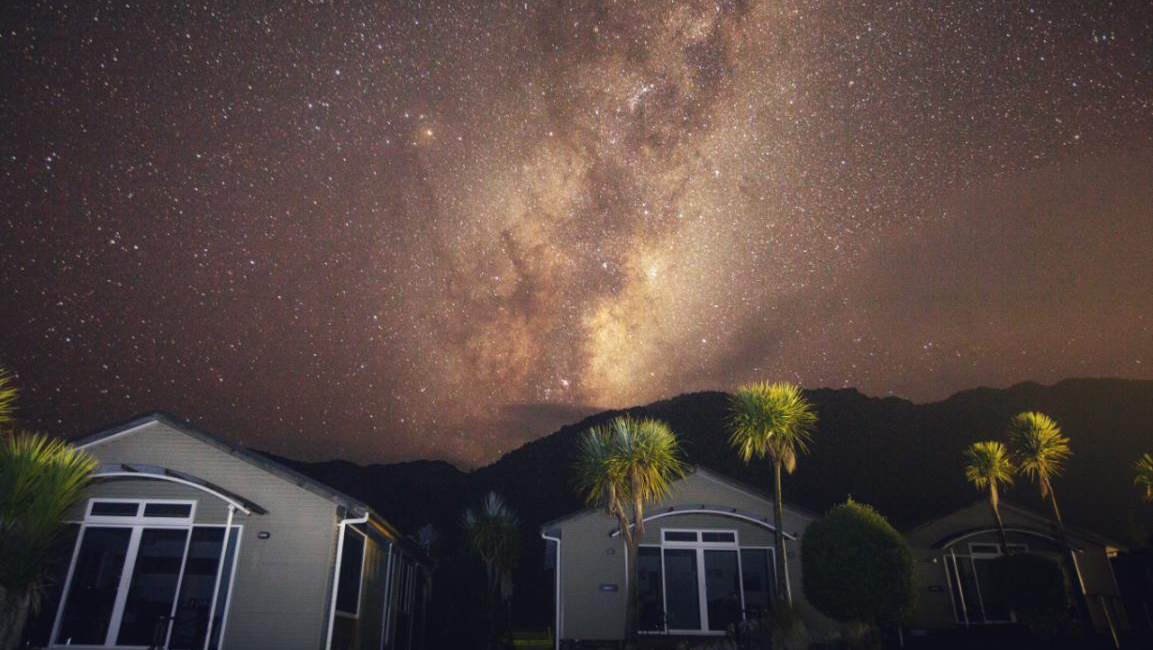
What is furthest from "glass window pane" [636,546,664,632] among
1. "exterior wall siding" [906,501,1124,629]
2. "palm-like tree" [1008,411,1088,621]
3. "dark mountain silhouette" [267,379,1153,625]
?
"dark mountain silhouette" [267,379,1153,625]

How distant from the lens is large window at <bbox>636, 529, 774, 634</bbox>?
67.4ft

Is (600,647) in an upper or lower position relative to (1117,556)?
lower

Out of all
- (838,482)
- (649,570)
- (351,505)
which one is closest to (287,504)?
(351,505)

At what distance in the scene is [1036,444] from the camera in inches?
1016

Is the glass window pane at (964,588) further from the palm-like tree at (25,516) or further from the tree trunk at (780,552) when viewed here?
the palm-like tree at (25,516)

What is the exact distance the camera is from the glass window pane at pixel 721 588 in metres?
20.5

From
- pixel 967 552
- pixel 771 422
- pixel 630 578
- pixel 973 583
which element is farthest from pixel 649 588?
pixel 973 583

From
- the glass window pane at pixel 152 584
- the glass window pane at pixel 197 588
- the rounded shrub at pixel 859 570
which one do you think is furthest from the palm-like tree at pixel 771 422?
the glass window pane at pixel 152 584

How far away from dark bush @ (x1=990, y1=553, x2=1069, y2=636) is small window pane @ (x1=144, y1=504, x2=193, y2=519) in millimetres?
22377

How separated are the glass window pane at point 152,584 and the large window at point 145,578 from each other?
18 mm

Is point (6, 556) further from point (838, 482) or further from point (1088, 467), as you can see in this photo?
point (1088, 467)

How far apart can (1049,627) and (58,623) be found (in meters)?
24.9

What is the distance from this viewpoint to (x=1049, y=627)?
18.1m

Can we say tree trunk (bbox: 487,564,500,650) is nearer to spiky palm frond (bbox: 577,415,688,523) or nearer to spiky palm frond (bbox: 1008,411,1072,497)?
spiky palm frond (bbox: 577,415,688,523)
